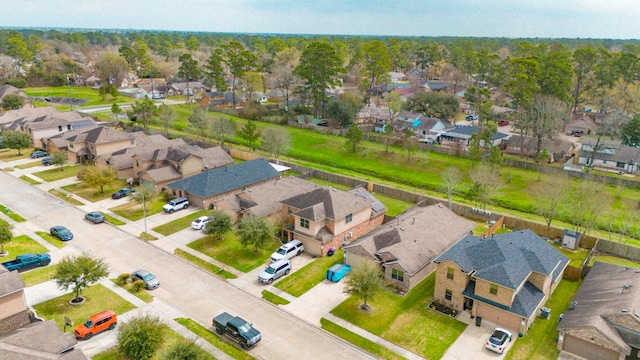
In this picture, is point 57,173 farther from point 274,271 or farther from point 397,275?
point 397,275

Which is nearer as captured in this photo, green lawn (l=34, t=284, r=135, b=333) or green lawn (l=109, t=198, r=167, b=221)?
green lawn (l=34, t=284, r=135, b=333)

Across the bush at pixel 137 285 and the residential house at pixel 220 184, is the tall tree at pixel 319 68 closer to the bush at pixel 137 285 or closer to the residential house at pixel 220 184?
the residential house at pixel 220 184

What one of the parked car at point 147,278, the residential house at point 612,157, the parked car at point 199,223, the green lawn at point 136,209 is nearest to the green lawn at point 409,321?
the parked car at point 147,278

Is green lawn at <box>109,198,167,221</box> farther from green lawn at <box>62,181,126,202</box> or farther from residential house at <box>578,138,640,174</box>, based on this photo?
residential house at <box>578,138,640,174</box>

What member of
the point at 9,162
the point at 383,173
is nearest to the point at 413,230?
the point at 383,173

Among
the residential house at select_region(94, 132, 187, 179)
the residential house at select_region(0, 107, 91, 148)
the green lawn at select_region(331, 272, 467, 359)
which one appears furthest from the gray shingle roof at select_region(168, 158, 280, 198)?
the residential house at select_region(0, 107, 91, 148)

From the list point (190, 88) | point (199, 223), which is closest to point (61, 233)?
point (199, 223)

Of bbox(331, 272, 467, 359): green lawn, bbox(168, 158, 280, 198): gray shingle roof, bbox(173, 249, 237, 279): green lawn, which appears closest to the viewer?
bbox(331, 272, 467, 359): green lawn
